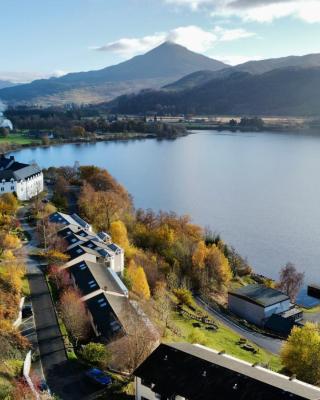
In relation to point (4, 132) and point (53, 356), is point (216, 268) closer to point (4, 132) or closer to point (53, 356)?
point (53, 356)

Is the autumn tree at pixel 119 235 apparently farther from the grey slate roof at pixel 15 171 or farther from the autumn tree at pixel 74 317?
the autumn tree at pixel 74 317

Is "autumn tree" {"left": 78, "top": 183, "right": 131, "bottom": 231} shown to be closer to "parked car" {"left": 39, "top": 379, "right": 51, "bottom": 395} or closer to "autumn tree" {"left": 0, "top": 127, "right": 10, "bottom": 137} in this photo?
"parked car" {"left": 39, "top": 379, "right": 51, "bottom": 395}

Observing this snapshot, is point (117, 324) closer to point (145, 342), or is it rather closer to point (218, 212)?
point (145, 342)

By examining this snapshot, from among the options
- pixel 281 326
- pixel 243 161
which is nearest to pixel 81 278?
pixel 281 326

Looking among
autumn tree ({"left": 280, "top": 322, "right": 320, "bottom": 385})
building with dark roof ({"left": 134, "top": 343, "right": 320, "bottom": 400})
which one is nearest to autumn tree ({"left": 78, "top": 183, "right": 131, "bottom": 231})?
autumn tree ({"left": 280, "top": 322, "right": 320, "bottom": 385})

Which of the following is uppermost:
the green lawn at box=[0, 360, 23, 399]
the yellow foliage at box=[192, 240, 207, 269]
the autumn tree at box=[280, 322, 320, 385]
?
the green lawn at box=[0, 360, 23, 399]

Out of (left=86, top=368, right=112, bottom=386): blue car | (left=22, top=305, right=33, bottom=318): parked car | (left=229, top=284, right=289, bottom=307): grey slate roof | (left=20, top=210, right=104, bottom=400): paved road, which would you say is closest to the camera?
(left=20, top=210, right=104, bottom=400): paved road

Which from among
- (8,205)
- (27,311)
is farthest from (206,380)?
(8,205)
